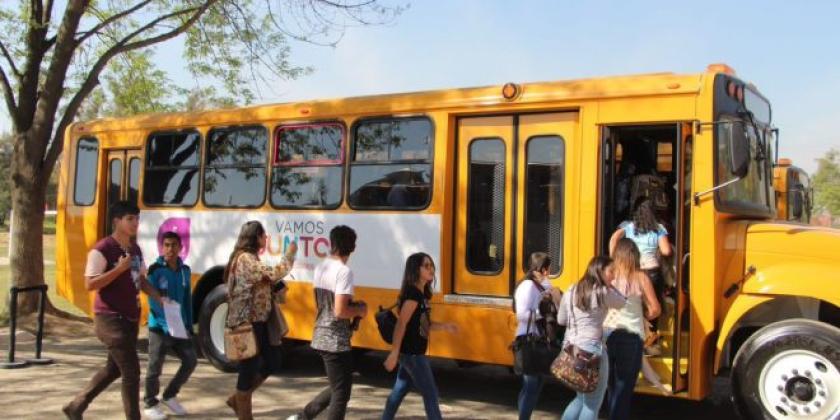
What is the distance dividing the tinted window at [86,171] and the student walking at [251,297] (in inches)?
214

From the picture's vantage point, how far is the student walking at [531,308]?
5461 mm

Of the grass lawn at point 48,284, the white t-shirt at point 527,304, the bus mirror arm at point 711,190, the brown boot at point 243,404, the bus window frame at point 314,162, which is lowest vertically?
the grass lawn at point 48,284

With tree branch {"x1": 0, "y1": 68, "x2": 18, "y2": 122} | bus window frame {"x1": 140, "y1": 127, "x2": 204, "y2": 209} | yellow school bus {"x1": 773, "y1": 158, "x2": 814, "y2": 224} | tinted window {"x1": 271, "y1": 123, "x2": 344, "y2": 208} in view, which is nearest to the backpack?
tinted window {"x1": 271, "y1": 123, "x2": 344, "y2": 208}

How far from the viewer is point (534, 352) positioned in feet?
17.8

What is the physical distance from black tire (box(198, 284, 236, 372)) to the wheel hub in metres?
5.63

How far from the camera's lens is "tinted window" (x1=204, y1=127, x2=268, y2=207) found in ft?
27.9

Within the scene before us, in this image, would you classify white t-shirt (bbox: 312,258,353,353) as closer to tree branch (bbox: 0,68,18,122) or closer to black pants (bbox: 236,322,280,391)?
black pants (bbox: 236,322,280,391)

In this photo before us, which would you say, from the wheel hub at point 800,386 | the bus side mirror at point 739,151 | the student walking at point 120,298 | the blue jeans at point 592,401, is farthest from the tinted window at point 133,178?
the wheel hub at point 800,386

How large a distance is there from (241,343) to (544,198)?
9.53 feet

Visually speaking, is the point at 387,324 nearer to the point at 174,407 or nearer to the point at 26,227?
the point at 174,407

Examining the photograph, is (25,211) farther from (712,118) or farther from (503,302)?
(712,118)

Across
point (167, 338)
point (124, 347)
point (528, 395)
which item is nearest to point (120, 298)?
point (124, 347)

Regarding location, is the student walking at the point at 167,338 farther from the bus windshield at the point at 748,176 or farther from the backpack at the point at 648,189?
the bus windshield at the point at 748,176

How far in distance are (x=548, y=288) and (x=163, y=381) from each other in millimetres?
4460
